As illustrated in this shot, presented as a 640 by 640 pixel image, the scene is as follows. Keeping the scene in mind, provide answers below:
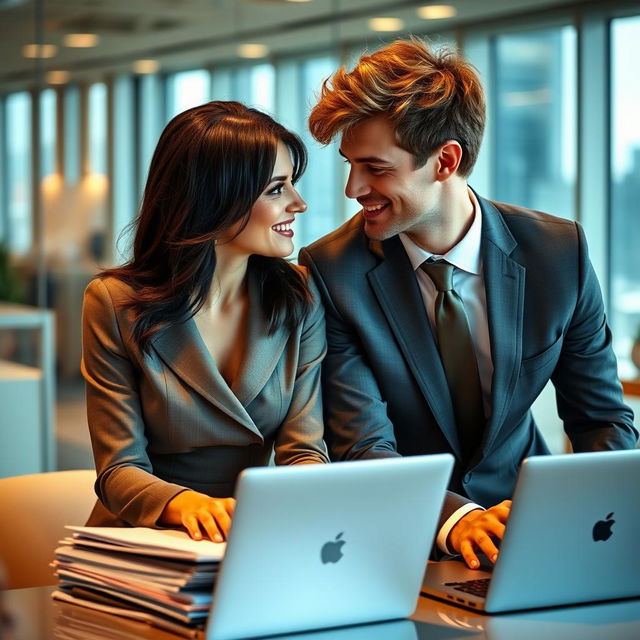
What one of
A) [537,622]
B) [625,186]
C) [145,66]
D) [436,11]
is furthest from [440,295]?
[145,66]

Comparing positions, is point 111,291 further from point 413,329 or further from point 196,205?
point 413,329

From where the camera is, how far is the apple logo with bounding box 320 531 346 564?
5.18ft

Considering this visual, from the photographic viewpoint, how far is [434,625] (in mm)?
1688

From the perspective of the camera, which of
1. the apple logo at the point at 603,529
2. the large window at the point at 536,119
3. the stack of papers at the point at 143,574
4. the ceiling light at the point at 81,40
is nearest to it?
the stack of papers at the point at 143,574

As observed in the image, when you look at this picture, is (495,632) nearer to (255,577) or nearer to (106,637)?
(255,577)

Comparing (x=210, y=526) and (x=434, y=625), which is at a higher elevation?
(x=210, y=526)

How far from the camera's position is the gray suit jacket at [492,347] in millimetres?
2422

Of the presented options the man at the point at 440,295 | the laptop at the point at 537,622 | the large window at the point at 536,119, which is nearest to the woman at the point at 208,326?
the man at the point at 440,295

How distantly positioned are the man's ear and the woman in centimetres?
31

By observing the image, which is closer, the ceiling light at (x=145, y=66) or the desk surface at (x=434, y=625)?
the desk surface at (x=434, y=625)

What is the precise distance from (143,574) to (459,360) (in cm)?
100

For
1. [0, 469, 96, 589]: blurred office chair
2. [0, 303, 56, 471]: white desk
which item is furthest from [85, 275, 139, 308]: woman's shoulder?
[0, 303, 56, 471]: white desk

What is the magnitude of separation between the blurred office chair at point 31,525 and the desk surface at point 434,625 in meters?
0.62

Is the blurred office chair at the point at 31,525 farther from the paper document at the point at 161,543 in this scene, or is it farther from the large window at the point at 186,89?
the large window at the point at 186,89
